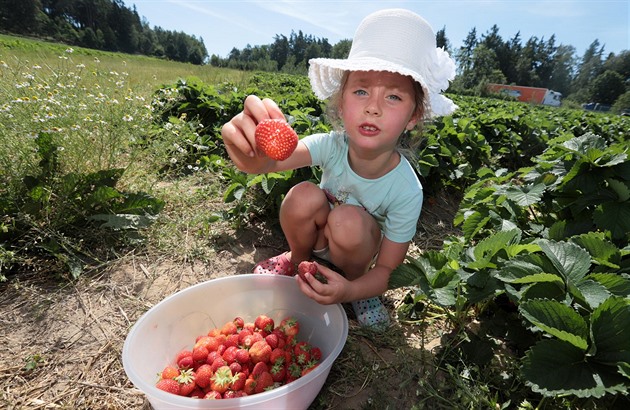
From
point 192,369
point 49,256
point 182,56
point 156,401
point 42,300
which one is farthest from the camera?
point 182,56

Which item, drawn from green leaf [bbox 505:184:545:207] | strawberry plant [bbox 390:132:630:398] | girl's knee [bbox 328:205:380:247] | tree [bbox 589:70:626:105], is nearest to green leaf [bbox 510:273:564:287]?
strawberry plant [bbox 390:132:630:398]

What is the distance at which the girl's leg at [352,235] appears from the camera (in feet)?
5.74

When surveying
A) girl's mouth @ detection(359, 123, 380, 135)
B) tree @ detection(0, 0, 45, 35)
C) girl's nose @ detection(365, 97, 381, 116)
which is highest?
girl's nose @ detection(365, 97, 381, 116)

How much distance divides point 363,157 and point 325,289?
2.46 ft

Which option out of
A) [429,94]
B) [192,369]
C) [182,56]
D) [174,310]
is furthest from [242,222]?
[182,56]

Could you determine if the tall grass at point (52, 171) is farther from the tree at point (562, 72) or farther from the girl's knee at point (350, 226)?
the tree at point (562, 72)

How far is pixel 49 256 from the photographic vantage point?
2.03 metres

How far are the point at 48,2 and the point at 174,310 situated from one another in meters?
98.4

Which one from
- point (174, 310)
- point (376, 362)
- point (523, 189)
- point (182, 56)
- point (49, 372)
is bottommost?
point (182, 56)

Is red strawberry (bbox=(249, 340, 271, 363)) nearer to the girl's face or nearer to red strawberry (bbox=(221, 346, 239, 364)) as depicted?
red strawberry (bbox=(221, 346, 239, 364))

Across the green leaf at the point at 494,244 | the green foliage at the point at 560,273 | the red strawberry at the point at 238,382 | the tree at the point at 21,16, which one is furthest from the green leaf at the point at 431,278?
the tree at the point at 21,16

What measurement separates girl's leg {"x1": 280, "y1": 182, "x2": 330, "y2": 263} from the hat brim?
0.53m

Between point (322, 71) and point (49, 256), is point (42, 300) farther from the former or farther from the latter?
point (322, 71)

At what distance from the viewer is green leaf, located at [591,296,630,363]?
39.5 inches
